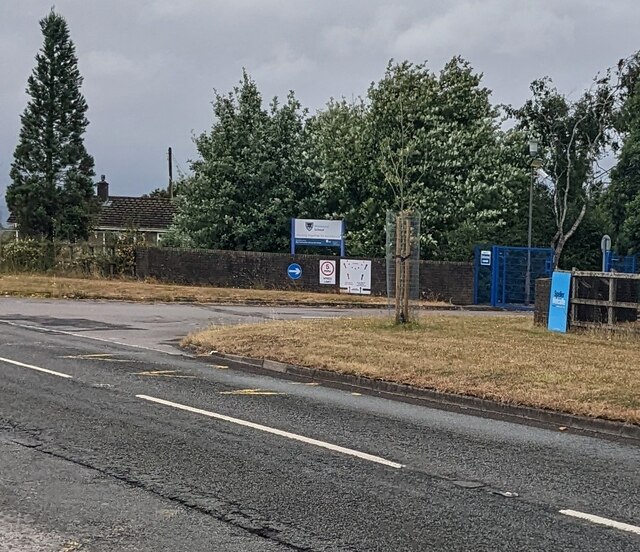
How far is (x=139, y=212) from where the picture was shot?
64625mm

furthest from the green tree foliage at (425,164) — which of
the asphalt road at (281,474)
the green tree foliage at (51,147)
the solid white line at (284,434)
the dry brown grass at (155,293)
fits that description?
the solid white line at (284,434)

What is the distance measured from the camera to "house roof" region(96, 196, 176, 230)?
61750mm

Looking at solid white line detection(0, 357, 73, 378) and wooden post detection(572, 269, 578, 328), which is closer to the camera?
solid white line detection(0, 357, 73, 378)

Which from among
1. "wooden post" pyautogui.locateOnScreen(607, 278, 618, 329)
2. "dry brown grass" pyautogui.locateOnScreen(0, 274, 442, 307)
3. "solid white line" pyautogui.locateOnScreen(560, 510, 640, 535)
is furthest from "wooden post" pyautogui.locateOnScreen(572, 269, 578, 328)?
"dry brown grass" pyautogui.locateOnScreen(0, 274, 442, 307)

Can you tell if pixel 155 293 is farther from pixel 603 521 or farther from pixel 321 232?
pixel 603 521

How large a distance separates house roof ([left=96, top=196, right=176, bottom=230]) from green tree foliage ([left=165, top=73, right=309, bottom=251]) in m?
23.8

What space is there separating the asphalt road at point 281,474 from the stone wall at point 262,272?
2225 cm

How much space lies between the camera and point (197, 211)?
3716 centimetres

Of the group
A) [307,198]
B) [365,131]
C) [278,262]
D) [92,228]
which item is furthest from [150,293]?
[92,228]

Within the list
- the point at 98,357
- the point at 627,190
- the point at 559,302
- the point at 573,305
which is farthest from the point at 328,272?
the point at 98,357

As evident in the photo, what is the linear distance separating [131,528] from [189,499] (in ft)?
2.31

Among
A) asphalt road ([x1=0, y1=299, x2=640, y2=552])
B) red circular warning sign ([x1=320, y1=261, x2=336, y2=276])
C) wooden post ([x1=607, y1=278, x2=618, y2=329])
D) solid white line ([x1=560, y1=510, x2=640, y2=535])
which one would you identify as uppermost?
red circular warning sign ([x1=320, y1=261, x2=336, y2=276])

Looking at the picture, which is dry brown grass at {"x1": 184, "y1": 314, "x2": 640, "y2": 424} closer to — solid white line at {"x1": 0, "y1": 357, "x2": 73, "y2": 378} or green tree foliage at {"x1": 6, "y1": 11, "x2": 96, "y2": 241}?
solid white line at {"x1": 0, "y1": 357, "x2": 73, "y2": 378}

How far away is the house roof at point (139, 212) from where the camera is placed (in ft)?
203
